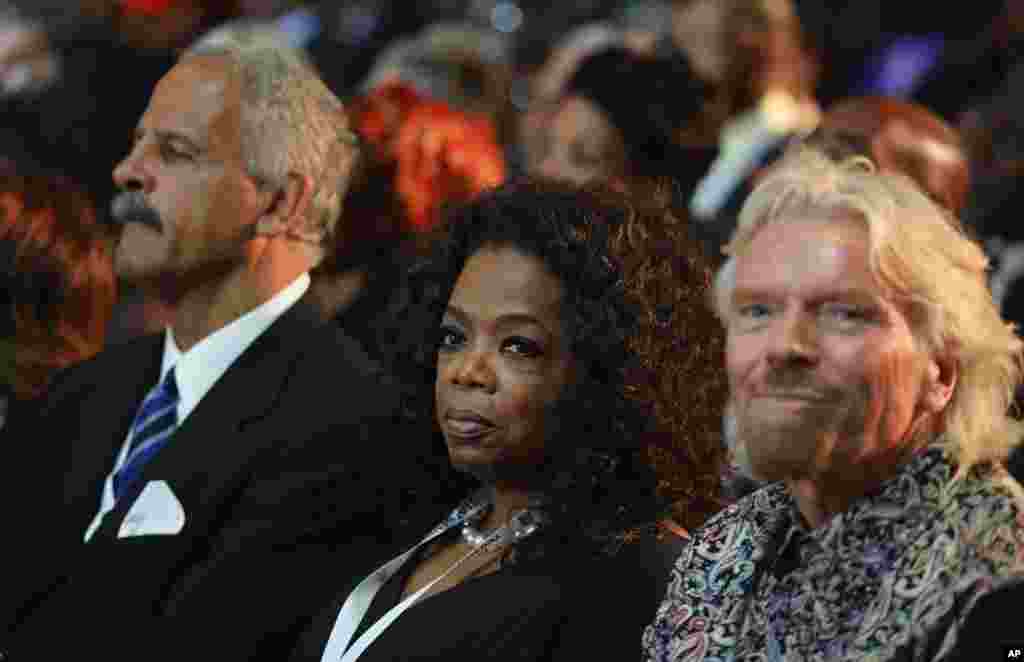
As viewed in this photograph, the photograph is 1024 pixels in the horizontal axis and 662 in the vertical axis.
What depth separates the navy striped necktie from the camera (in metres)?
3.86

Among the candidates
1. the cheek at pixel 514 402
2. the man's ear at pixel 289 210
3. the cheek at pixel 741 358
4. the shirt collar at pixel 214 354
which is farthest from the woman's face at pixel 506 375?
the man's ear at pixel 289 210

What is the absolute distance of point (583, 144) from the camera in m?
5.02

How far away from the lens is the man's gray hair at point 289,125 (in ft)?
13.3

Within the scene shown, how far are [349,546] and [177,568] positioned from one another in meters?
0.31

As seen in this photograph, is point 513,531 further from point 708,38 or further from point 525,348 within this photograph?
point 708,38

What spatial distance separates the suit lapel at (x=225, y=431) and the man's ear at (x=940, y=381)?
4.96 ft

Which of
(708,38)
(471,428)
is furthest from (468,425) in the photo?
(708,38)

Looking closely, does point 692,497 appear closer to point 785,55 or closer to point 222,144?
point 222,144

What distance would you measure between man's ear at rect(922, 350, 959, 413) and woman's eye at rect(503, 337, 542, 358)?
75cm

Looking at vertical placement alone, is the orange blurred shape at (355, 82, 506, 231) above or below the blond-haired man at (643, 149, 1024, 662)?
above

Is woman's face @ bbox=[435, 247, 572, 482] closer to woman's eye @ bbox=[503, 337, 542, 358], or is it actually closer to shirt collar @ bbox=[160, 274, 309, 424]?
woman's eye @ bbox=[503, 337, 542, 358]

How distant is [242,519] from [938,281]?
1526 millimetres

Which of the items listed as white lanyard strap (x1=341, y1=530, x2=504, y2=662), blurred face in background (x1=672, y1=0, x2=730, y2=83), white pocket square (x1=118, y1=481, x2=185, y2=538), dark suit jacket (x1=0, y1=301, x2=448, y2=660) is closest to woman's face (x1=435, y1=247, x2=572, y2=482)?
white lanyard strap (x1=341, y1=530, x2=504, y2=662)

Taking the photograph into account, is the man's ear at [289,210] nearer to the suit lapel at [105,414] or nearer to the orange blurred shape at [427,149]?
the suit lapel at [105,414]
